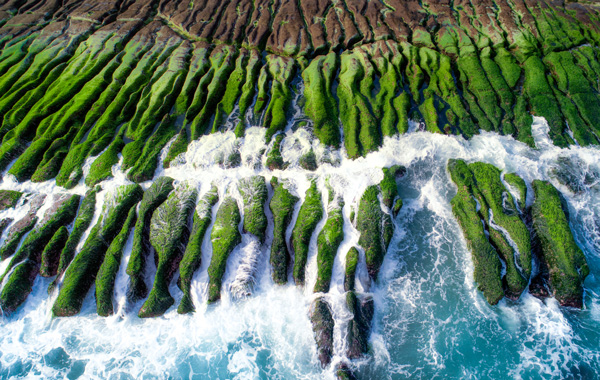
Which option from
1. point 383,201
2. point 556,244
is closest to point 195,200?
point 383,201

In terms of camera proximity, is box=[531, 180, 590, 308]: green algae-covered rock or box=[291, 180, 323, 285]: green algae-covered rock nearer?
box=[531, 180, 590, 308]: green algae-covered rock

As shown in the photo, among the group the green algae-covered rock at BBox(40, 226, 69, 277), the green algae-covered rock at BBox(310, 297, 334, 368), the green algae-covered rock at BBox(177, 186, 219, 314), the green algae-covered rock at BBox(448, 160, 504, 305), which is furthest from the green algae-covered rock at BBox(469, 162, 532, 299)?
the green algae-covered rock at BBox(40, 226, 69, 277)

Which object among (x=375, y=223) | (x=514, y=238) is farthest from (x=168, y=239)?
(x=514, y=238)

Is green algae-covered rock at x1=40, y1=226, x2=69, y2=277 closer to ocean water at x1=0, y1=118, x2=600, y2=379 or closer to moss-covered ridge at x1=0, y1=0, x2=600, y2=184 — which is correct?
ocean water at x1=0, y1=118, x2=600, y2=379

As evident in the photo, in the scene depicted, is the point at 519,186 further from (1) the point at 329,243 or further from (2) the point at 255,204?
(2) the point at 255,204

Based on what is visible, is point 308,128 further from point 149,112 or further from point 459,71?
point 459,71

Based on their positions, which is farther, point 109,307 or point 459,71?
point 459,71
